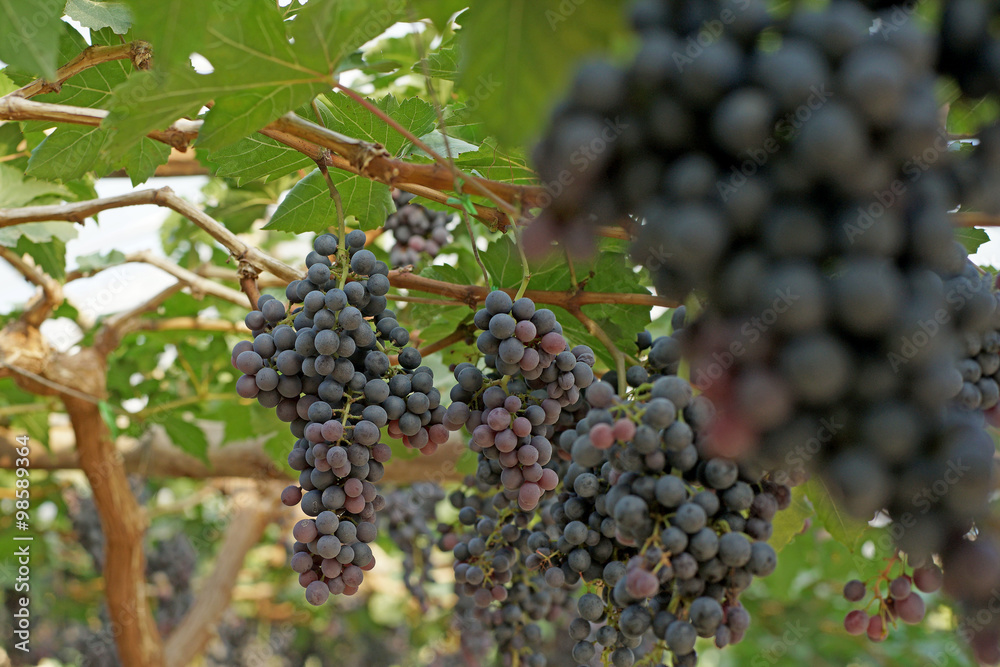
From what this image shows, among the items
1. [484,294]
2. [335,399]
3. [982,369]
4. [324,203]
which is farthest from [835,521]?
[324,203]

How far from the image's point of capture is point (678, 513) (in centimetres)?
83

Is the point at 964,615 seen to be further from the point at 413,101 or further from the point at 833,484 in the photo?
the point at 413,101

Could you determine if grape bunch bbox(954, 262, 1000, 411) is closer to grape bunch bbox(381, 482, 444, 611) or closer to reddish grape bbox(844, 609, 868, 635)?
reddish grape bbox(844, 609, 868, 635)

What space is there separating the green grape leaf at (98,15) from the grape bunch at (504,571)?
113 centimetres

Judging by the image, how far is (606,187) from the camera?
60 cm

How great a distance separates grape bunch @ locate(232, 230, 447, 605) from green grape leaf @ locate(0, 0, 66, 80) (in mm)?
463

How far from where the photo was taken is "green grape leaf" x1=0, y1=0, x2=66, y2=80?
31.9 inches

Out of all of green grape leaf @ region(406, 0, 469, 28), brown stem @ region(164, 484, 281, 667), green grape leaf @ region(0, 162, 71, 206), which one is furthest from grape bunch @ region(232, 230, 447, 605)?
brown stem @ region(164, 484, 281, 667)

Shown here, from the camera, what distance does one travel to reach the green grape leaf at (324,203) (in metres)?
1.48

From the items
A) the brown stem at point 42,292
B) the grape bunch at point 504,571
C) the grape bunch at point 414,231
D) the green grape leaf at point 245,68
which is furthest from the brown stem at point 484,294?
the brown stem at point 42,292

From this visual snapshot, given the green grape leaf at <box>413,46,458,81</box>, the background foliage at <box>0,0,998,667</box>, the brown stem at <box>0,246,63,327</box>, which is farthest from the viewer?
the brown stem at <box>0,246,63,327</box>

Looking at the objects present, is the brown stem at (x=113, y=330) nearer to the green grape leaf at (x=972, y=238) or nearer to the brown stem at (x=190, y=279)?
the brown stem at (x=190, y=279)

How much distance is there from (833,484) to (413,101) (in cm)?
115

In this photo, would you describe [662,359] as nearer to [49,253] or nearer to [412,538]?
[49,253]
